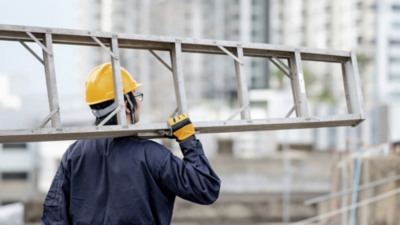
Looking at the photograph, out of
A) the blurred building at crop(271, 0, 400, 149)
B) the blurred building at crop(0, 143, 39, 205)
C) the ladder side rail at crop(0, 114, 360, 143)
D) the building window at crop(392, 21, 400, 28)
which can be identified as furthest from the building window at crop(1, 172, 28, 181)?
the building window at crop(392, 21, 400, 28)

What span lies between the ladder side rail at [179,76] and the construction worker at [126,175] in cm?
21

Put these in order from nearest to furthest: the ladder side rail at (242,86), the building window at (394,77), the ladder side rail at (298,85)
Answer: the ladder side rail at (242,86), the ladder side rail at (298,85), the building window at (394,77)

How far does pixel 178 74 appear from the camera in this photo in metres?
3.20

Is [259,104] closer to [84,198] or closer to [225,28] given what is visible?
[84,198]

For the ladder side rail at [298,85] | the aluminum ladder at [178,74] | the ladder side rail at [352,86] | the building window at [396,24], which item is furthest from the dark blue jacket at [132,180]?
the building window at [396,24]

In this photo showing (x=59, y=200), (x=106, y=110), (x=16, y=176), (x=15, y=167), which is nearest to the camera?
(x=106, y=110)

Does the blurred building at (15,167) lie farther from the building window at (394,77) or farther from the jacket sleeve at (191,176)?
the building window at (394,77)

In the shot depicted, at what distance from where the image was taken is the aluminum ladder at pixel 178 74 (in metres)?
2.86

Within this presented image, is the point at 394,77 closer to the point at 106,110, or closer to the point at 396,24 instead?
the point at 396,24

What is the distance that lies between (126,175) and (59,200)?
19.6 inches

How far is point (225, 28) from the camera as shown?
99.4 metres

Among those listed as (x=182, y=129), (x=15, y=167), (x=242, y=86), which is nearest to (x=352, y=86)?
(x=242, y=86)

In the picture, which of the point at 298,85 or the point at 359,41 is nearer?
the point at 298,85

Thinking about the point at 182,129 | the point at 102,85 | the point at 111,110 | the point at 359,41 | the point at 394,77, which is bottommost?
the point at 182,129
